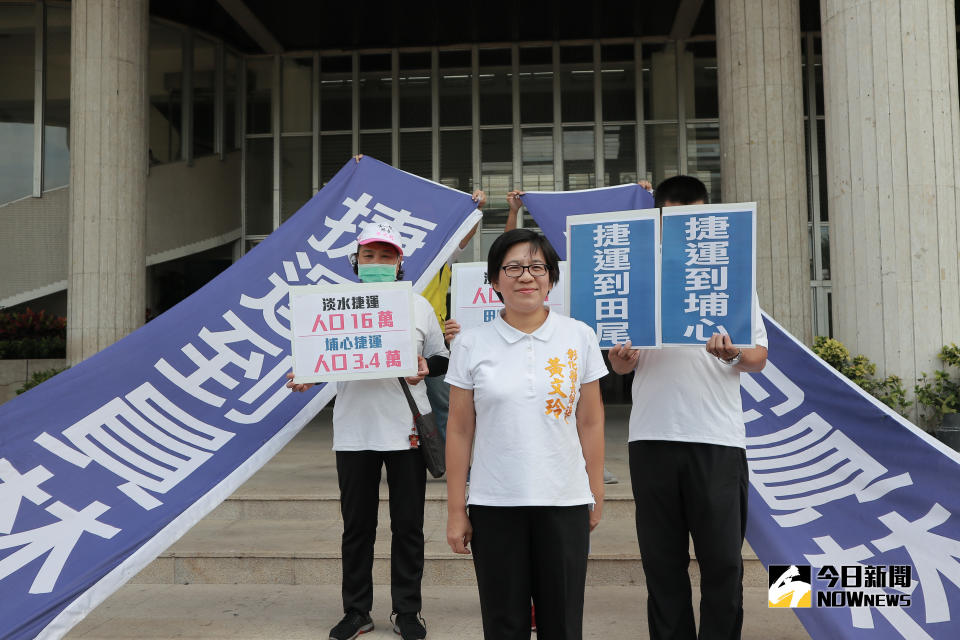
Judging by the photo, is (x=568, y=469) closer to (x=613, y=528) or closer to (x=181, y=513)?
(x=181, y=513)

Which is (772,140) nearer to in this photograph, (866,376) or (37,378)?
(866,376)

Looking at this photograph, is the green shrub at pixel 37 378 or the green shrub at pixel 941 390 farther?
the green shrub at pixel 37 378

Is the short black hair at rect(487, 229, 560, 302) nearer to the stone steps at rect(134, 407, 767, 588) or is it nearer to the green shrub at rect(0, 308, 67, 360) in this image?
the stone steps at rect(134, 407, 767, 588)

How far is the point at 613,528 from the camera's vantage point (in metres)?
5.47

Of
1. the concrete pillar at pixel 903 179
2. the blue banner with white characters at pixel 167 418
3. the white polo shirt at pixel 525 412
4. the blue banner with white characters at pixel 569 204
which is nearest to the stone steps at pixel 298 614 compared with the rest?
the blue banner with white characters at pixel 167 418

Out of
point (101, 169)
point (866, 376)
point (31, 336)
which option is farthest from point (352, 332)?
point (31, 336)

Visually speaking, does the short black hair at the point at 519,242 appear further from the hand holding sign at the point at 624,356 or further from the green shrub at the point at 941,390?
the green shrub at the point at 941,390

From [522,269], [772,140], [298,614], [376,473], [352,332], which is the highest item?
[772,140]

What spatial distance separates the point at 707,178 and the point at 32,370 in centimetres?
1300

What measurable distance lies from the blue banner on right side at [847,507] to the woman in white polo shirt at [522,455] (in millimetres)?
1284

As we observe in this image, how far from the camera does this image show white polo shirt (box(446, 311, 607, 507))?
2471 mm

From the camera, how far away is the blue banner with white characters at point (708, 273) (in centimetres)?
291

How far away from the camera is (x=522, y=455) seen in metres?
2.47

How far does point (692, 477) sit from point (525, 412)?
846 millimetres
